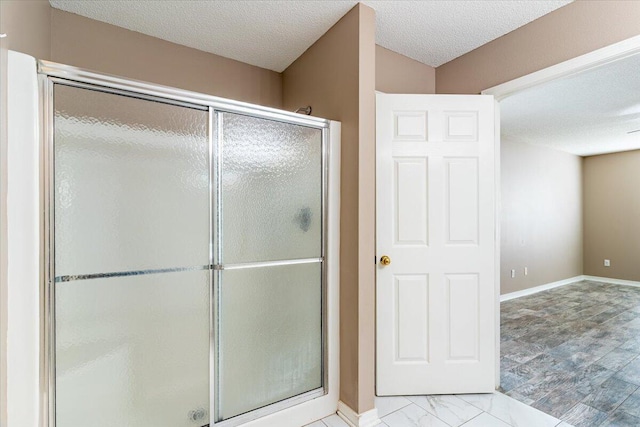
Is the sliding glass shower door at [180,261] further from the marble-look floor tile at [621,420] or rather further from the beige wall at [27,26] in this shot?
the marble-look floor tile at [621,420]

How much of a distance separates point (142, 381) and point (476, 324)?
206 cm

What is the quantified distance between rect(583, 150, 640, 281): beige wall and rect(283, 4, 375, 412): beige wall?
6.64 meters

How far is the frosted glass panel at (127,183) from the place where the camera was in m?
1.32

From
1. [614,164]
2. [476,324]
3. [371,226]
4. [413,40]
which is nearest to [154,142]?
[371,226]

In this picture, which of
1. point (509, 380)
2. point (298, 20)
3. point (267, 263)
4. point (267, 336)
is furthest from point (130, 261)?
point (509, 380)

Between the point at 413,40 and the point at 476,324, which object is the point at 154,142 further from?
the point at 476,324

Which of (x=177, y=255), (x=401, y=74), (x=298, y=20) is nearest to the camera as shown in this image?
(x=177, y=255)

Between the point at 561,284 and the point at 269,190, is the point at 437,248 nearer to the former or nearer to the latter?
the point at 269,190

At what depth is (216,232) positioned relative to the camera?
1658 millimetres

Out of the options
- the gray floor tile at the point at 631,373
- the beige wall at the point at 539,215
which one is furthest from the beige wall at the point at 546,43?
the beige wall at the point at 539,215

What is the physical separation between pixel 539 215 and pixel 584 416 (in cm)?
415

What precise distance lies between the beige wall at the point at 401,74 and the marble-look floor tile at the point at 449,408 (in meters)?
2.24

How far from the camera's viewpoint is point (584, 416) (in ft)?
6.46

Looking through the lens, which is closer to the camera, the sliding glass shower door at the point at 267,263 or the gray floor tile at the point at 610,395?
A: the sliding glass shower door at the point at 267,263
